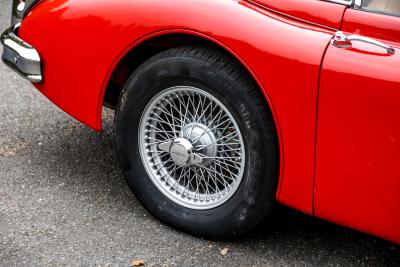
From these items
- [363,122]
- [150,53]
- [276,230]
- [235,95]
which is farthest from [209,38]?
[276,230]

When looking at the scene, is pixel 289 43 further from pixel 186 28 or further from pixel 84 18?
pixel 84 18

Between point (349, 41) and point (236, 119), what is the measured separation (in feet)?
2.02

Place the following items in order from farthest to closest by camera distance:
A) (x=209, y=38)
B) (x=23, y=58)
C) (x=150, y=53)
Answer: (x=23, y=58)
(x=150, y=53)
(x=209, y=38)

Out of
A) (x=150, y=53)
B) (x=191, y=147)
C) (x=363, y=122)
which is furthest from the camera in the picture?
(x=150, y=53)

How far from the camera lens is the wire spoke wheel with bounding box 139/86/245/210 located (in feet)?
10.3

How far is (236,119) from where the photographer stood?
9.85 ft

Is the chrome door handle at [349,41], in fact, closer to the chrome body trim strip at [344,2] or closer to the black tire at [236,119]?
the chrome body trim strip at [344,2]

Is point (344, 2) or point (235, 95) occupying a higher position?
point (344, 2)

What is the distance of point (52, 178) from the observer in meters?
3.80

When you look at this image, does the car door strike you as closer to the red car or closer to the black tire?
the red car

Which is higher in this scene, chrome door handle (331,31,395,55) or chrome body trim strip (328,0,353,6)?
chrome body trim strip (328,0,353,6)

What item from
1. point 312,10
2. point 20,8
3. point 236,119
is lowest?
point 236,119

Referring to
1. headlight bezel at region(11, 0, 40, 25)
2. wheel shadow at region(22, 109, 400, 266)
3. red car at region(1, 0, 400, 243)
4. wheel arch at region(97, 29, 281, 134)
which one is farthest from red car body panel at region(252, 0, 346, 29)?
headlight bezel at region(11, 0, 40, 25)

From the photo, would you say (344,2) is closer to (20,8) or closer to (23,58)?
(23,58)
